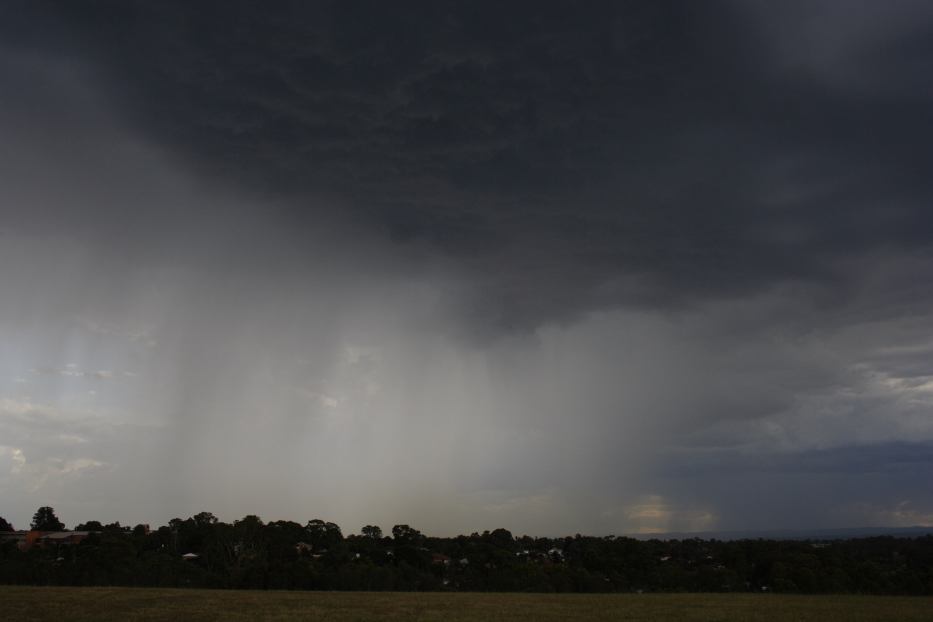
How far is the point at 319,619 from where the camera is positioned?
3269 cm

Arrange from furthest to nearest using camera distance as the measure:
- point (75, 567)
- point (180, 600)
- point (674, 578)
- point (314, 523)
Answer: point (314, 523), point (674, 578), point (75, 567), point (180, 600)

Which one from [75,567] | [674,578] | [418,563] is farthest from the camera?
[418,563]

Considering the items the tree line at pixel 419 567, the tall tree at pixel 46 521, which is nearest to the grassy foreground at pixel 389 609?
the tree line at pixel 419 567

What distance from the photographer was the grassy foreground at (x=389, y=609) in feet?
111

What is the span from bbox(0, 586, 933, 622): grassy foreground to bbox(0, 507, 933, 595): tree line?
2518 centimetres

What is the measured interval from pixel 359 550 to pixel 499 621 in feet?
257

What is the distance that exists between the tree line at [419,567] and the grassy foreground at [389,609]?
25182 millimetres

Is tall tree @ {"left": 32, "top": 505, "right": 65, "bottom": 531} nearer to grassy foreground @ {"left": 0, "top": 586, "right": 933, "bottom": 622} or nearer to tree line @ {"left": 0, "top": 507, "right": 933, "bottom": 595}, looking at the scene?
tree line @ {"left": 0, "top": 507, "right": 933, "bottom": 595}

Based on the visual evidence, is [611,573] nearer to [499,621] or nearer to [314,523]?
[499,621]

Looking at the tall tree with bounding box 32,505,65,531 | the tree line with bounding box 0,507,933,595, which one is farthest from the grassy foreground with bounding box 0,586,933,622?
the tall tree with bounding box 32,505,65,531

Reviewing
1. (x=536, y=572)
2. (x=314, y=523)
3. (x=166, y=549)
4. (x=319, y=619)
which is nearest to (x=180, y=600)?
(x=319, y=619)

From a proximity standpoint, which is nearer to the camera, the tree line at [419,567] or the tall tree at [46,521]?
the tree line at [419,567]

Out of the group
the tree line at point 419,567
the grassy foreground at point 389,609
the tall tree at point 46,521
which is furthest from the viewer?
the tall tree at point 46,521

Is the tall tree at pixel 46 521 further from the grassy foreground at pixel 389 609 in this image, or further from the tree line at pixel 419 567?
the grassy foreground at pixel 389 609
